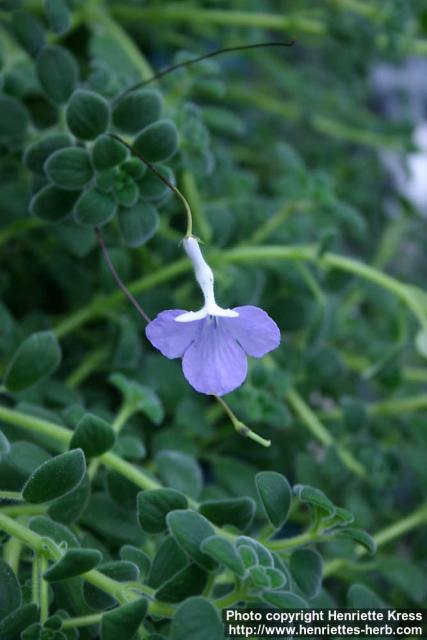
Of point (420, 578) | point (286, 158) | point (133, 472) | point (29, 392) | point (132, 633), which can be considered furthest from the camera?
point (286, 158)

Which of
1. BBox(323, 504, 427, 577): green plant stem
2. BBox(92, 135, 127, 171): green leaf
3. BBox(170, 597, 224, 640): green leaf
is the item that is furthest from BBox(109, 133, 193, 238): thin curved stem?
BBox(323, 504, 427, 577): green plant stem

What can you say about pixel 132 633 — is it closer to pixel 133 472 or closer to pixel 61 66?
pixel 133 472

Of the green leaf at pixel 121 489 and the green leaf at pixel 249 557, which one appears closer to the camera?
the green leaf at pixel 249 557

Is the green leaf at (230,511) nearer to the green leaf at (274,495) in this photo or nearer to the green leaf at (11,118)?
the green leaf at (274,495)

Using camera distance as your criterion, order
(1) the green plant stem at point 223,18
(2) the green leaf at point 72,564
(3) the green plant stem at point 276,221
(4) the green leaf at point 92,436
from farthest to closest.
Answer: (1) the green plant stem at point 223,18 → (3) the green plant stem at point 276,221 → (4) the green leaf at point 92,436 → (2) the green leaf at point 72,564

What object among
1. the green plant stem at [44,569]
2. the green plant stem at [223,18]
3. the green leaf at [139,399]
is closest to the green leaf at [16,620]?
the green plant stem at [44,569]

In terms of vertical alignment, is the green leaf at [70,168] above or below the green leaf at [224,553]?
above

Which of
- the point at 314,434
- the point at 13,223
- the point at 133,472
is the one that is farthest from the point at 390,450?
the point at 13,223
